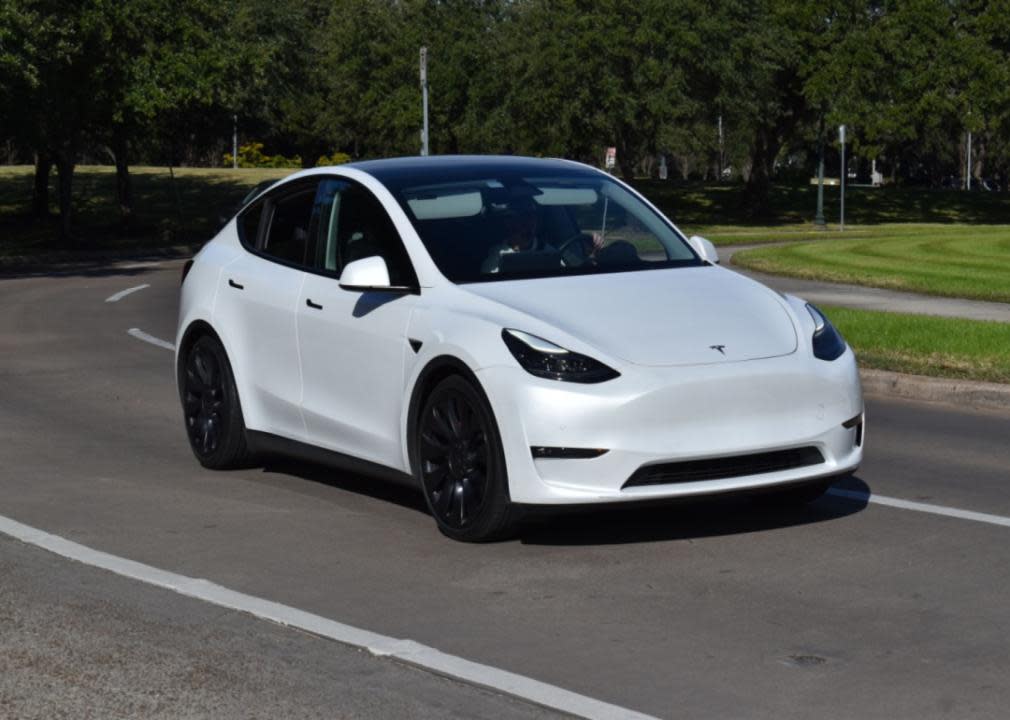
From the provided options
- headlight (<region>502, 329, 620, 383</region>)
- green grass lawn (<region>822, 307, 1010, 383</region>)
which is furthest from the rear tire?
green grass lawn (<region>822, 307, 1010, 383</region>)

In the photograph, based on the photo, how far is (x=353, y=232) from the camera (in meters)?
9.05

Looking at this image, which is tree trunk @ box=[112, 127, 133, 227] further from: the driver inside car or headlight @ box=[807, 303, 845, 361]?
headlight @ box=[807, 303, 845, 361]

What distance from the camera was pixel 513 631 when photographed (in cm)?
645

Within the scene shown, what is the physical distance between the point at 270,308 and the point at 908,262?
23.0 meters

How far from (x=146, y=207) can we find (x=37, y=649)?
6135 cm

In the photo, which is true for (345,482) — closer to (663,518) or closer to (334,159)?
(663,518)

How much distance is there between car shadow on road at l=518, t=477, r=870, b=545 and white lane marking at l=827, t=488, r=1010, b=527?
0.36 feet

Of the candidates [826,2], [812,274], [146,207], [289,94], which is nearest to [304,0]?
[289,94]

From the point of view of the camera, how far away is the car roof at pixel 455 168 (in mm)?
9008

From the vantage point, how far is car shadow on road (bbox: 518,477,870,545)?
26.7ft

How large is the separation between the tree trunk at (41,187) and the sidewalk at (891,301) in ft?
117

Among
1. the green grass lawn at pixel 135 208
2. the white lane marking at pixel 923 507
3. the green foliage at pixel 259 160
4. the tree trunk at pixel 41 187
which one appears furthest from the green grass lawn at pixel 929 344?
the green foliage at pixel 259 160

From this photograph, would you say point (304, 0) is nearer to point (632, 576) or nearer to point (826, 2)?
point (826, 2)

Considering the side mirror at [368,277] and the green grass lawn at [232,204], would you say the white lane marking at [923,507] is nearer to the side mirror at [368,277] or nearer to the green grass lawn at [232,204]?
the side mirror at [368,277]
